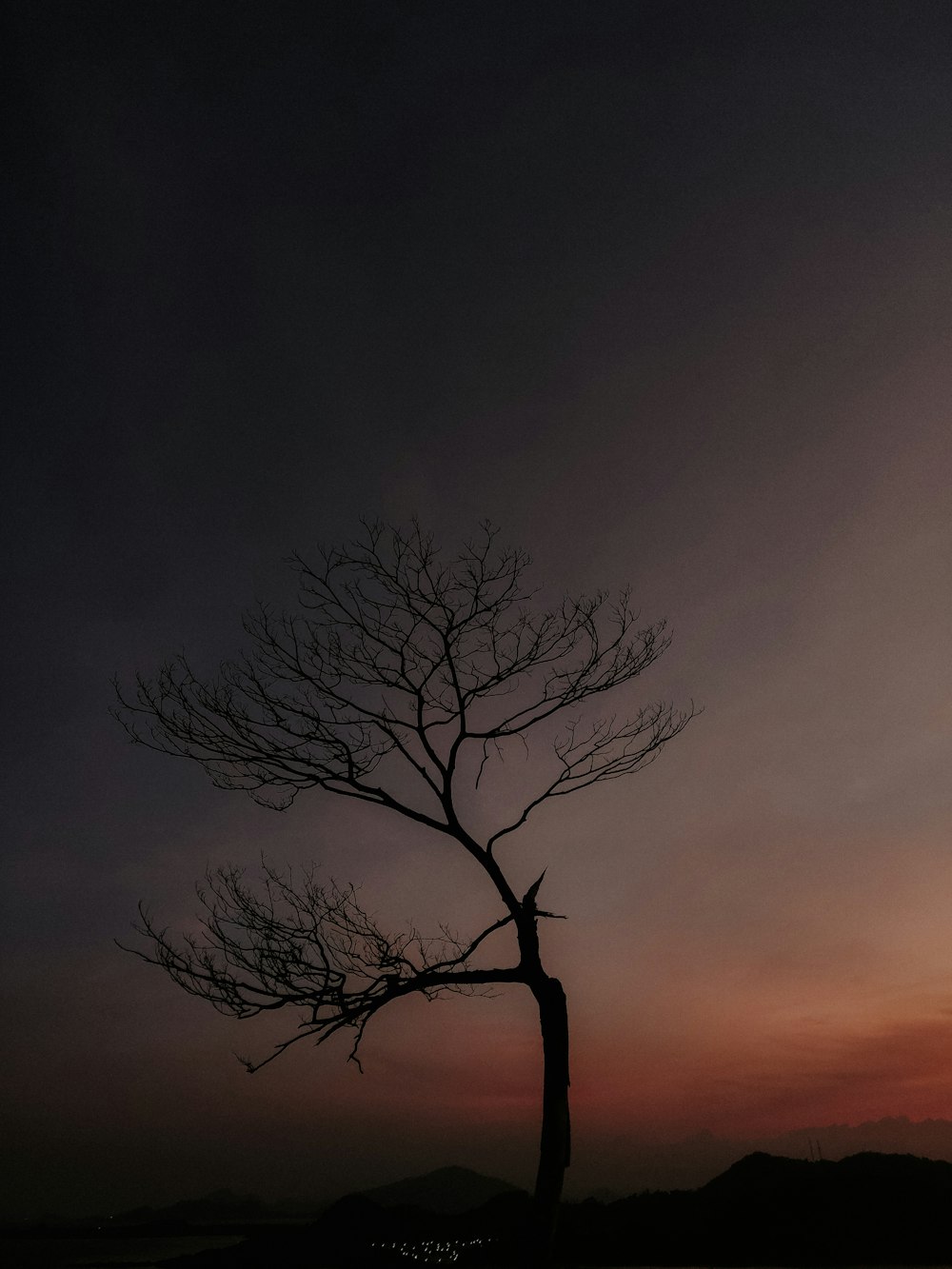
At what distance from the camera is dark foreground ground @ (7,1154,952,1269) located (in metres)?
21.0

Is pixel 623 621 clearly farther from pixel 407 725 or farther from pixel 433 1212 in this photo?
pixel 433 1212

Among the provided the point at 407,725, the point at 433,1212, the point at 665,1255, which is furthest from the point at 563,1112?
the point at 433,1212

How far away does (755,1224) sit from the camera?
929 inches

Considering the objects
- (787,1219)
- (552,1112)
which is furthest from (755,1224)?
(552,1112)

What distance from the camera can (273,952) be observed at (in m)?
8.81

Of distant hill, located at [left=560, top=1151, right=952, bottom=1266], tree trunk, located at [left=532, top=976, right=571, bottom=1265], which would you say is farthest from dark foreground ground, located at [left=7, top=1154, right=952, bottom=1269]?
tree trunk, located at [left=532, top=976, right=571, bottom=1265]

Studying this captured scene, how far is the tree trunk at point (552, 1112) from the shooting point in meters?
7.98

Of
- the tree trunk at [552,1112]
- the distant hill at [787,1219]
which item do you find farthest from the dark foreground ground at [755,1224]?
the tree trunk at [552,1112]

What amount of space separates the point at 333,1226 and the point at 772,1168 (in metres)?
24.4

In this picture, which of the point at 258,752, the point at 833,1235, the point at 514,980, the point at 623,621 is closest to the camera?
the point at 514,980

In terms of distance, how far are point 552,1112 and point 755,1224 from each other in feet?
68.7

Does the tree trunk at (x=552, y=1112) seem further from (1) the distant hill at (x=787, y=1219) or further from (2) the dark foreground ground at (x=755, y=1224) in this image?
(1) the distant hill at (x=787, y=1219)

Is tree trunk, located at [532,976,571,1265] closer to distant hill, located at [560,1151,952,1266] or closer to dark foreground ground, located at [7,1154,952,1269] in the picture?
dark foreground ground, located at [7,1154,952,1269]

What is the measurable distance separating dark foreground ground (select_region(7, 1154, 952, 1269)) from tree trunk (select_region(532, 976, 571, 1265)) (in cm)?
1289
